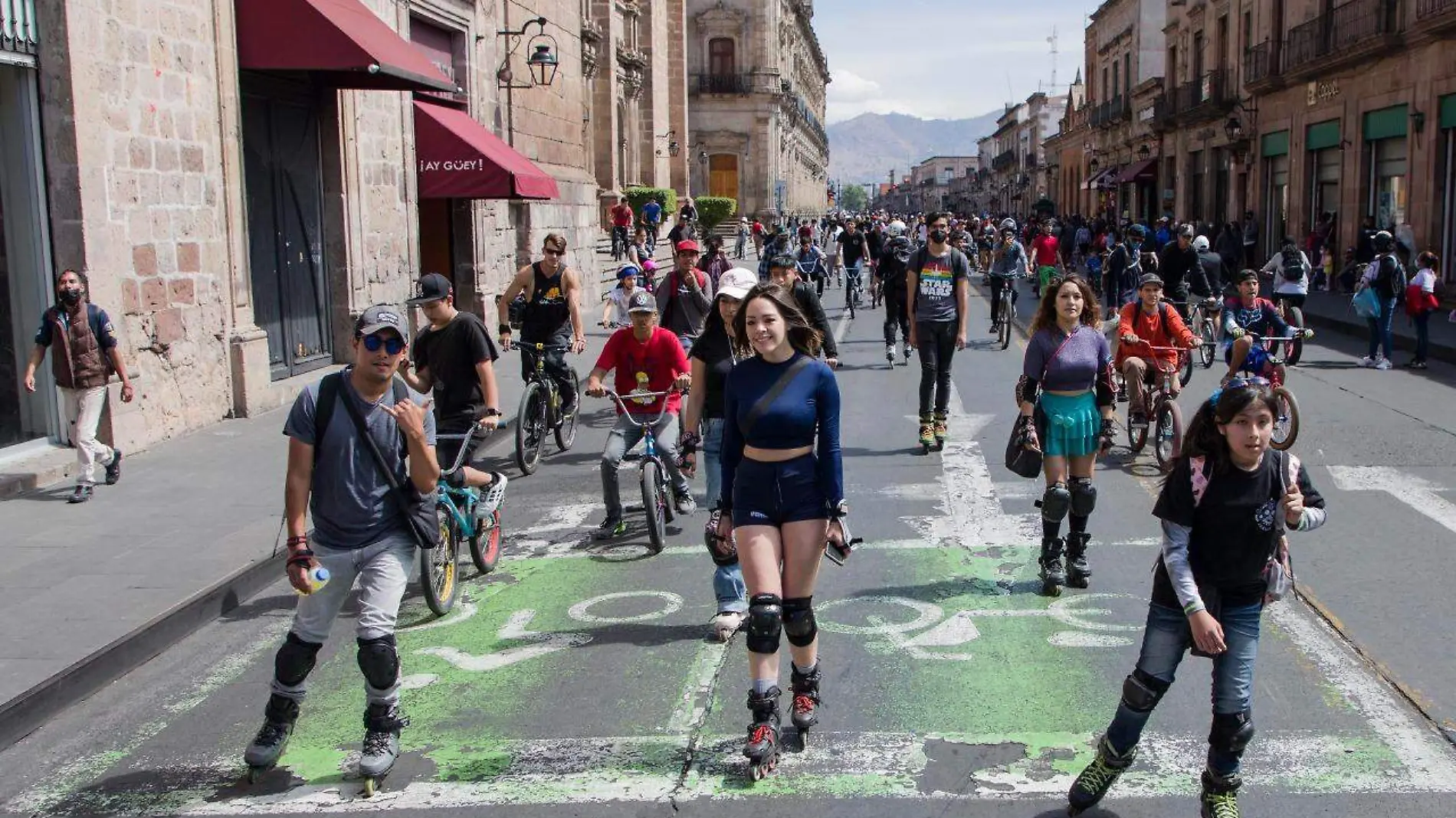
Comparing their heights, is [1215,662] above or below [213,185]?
below

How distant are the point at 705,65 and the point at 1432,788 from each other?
6937 centimetres

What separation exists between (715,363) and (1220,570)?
13.6ft

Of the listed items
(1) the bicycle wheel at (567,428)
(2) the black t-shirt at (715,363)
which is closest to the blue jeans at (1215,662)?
(2) the black t-shirt at (715,363)

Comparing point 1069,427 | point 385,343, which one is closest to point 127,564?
point 385,343

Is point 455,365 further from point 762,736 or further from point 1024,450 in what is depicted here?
point 762,736

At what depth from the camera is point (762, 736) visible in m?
4.94

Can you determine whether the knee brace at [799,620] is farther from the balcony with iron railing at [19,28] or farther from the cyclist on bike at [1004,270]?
the cyclist on bike at [1004,270]

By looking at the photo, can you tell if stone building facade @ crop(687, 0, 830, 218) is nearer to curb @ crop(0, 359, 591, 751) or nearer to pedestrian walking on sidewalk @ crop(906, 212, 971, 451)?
pedestrian walking on sidewalk @ crop(906, 212, 971, 451)

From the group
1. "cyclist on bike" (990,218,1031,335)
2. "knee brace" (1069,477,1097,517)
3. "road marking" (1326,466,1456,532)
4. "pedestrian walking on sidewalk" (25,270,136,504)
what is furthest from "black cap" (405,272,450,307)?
"cyclist on bike" (990,218,1031,335)

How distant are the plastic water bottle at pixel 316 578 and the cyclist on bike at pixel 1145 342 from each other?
7.53 meters

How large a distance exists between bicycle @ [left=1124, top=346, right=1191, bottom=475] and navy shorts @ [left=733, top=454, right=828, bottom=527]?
5.93 metres

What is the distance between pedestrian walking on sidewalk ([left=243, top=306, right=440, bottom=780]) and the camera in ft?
16.2

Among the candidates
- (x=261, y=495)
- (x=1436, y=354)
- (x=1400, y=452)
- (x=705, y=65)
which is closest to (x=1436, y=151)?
(x=1436, y=354)

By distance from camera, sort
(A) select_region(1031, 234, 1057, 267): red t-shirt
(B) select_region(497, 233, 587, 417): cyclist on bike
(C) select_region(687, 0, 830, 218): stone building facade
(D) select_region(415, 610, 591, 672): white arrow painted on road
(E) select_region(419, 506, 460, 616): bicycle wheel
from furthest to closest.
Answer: (C) select_region(687, 0, 830, 218): stone building facade → (A) select_region(1031, 234, 1057, 267): red t-shirt → (B) select_region(497, 233, 587, 417): cyclist on bike → (E) select_region(419, 506, 460, 616): bicycle wheel → (D) select_region(415, 610, 591, 672): white arrow painted on road
